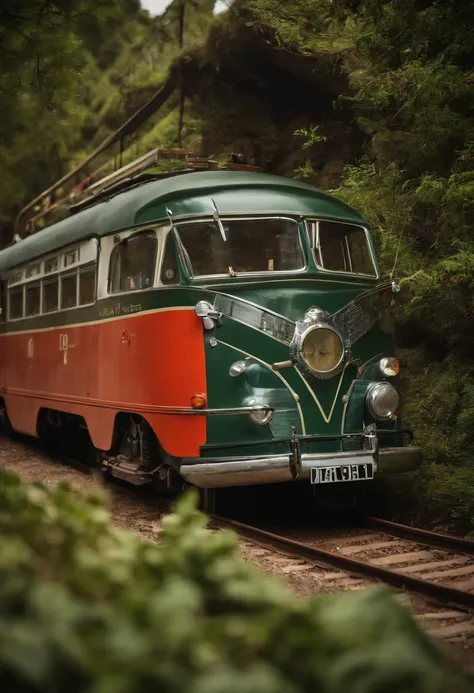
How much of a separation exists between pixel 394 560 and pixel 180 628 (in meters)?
4.70

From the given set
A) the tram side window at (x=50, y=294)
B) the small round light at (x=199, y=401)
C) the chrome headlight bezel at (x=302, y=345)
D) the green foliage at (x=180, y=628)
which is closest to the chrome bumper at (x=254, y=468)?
the small round light at (x=199, y=401)

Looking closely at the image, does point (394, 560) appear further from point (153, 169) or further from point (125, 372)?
point (153, 169)

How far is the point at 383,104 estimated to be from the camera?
9.56 metres

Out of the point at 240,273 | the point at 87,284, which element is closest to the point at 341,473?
the point at 240,273

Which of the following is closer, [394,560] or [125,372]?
[394,560]

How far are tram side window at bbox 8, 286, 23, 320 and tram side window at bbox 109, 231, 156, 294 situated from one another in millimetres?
4384

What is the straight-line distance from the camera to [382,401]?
25.3ft

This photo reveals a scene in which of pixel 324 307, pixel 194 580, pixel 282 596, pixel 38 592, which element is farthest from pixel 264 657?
pixel 324 307

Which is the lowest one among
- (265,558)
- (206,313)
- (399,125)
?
(265,558)

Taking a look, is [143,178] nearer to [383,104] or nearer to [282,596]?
[383,104]

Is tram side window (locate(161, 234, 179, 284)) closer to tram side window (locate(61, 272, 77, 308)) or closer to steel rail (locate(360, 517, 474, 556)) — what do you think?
tram side window (locate(61, 272, 77, 308))

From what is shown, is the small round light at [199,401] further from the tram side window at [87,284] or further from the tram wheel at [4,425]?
the tram wheel at [4,425]

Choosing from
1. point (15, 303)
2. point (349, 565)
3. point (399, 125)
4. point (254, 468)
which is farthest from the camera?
point (15, 303)

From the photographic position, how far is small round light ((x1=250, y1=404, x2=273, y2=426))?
7324mm
